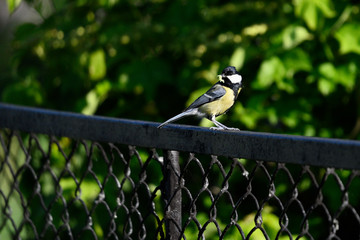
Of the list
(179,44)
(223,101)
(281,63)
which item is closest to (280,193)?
(281,63)

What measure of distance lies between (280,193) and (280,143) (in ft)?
5.50

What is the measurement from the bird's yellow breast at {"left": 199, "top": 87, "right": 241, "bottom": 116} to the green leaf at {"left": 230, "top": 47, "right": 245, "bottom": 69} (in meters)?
0.79

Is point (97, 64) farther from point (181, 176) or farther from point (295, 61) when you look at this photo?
point (181, 176)

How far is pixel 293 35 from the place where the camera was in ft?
8.82

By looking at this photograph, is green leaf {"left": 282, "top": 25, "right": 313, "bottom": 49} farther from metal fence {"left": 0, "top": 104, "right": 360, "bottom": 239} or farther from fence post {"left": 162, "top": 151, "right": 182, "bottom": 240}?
fence post {"left": 162, "top": 151, "right": 182, "bottom": 240}

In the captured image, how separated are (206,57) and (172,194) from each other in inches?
60.0

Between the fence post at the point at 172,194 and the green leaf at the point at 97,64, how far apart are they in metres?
1.73

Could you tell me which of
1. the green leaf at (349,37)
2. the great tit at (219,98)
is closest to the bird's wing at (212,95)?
the great tit at (219,98)

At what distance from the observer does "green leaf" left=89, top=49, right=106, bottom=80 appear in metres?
3.18

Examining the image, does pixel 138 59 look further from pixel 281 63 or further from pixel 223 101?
pixel 223 101

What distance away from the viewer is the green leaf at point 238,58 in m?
2.73

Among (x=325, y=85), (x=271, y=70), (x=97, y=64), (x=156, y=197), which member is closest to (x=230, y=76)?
(x=156, y=197)

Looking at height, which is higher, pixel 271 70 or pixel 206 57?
pixel 206 57

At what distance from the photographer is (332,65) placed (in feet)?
9.07
